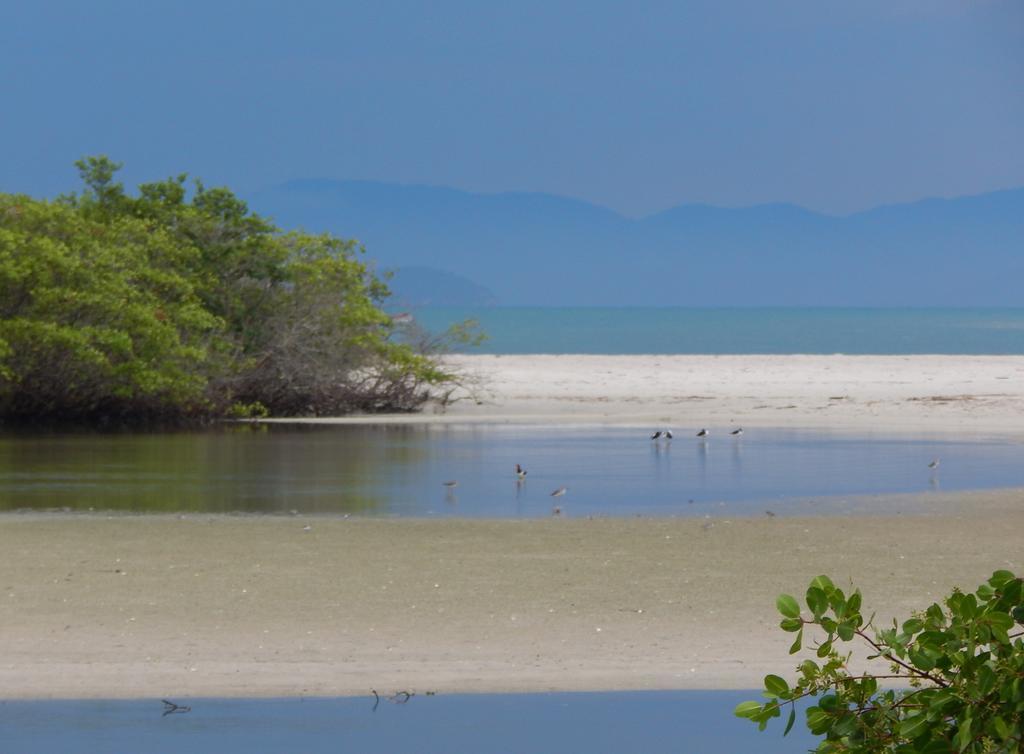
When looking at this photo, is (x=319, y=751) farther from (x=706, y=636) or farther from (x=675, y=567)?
(x=675, y=567)

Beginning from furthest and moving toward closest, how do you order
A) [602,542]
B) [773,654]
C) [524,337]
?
[524,337], [602,542], [773,654]

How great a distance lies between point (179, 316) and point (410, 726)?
21.0 metres

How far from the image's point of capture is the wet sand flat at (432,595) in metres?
8.16

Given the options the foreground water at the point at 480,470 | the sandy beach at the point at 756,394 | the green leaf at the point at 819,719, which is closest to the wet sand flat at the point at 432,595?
the foreground water at the point at 480,470

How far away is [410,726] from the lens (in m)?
7.34

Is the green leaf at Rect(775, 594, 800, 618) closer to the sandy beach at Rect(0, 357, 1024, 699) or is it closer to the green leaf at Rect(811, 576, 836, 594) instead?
the green leaf at Rect(811, 576, 836, 594)

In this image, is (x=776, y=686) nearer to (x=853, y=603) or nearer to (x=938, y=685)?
(x=853, y=603)

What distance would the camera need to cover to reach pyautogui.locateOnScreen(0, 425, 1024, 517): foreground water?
53.6 feet

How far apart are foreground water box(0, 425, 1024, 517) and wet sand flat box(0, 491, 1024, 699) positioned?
1.46m

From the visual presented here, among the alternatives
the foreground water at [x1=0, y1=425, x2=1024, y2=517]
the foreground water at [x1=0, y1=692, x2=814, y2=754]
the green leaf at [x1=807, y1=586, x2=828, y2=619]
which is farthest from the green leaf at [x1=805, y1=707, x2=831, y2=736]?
the foreground water at [x1=0, y1=425, x2=1024, y2=517]

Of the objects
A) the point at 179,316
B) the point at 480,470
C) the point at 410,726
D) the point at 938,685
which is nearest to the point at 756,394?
the point at 179,316

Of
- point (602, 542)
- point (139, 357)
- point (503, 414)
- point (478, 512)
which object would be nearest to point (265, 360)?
point (139, 357)

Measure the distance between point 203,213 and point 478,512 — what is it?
641 inches

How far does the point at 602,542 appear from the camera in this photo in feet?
42.7
